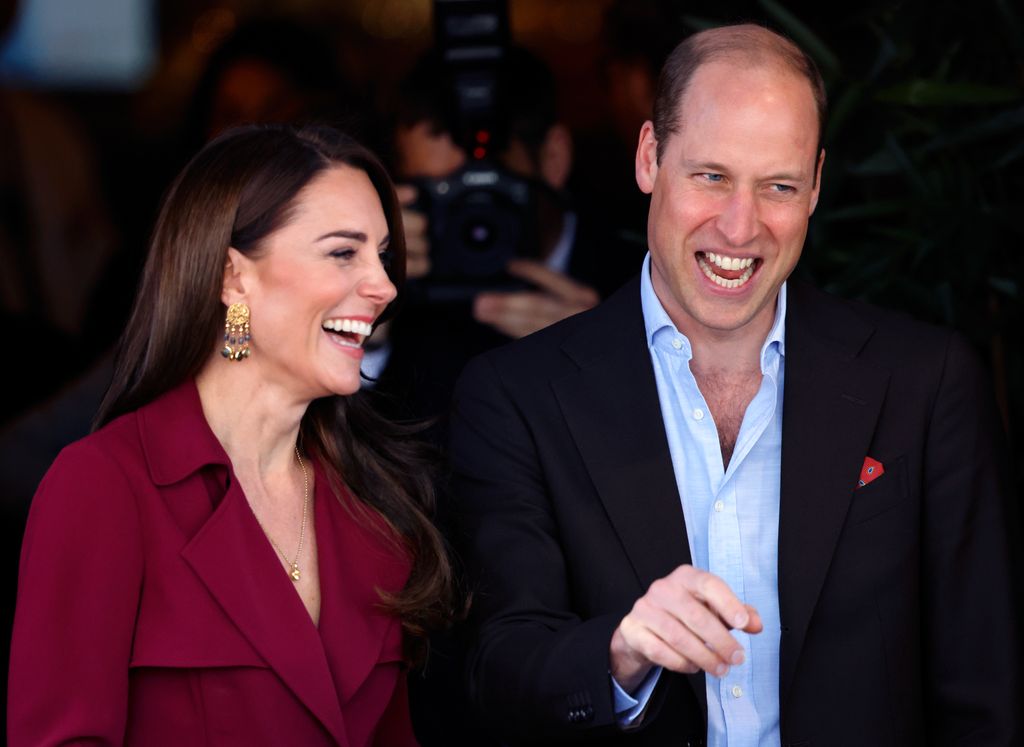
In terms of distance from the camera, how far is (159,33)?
5414 mm

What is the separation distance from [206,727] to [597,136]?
3.76 metres

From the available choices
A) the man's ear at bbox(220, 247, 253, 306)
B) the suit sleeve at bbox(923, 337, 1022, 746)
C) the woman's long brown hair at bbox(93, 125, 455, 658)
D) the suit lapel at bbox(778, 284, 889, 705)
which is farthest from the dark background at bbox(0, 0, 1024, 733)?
the suit sleeve at bbox(923, 337, 1022, 746)

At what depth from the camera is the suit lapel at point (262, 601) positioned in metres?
2.03

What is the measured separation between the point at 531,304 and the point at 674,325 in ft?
3.26

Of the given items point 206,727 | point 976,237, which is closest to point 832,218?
point 976,237

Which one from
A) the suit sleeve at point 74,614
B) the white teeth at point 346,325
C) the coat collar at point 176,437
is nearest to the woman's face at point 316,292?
the white teeth at point 346,325

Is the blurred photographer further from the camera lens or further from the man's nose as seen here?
the man's nose

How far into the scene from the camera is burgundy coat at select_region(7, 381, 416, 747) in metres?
1.90

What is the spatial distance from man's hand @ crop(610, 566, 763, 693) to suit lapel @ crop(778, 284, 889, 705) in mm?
351

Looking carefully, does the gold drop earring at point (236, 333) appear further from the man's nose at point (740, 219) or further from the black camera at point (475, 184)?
the black camera at point (475, 184)

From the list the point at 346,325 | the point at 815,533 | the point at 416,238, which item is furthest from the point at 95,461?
the point at 416,238

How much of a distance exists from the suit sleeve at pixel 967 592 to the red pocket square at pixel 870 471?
69mm

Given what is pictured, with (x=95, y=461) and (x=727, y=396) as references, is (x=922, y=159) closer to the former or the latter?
(x=727, y=396)

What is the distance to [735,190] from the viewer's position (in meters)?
2.21
